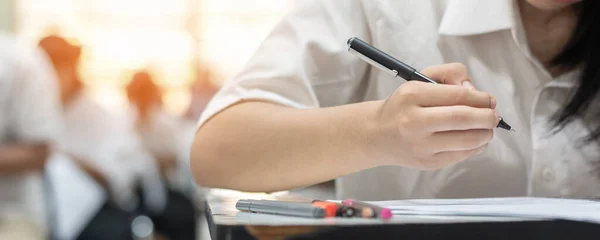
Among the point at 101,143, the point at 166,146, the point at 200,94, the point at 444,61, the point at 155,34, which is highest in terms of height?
the point at 444,61

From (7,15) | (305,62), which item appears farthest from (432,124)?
(7,15)

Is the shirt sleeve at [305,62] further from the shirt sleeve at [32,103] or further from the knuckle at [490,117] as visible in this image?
the shirt sleeve at [32,103]

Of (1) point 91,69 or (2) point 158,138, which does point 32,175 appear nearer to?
(2) point 158,138

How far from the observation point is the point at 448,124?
1.66 feet

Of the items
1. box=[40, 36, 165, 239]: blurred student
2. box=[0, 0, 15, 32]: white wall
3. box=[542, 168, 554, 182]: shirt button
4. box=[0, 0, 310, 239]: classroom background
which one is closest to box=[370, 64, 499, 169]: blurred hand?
box=[542, 168, 554, 182]: shirt button

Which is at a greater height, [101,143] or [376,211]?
[376,211]

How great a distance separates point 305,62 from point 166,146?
8.67 ft

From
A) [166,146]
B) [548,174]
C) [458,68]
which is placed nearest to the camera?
[458,68]

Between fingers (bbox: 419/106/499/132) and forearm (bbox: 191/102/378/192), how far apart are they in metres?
0.06

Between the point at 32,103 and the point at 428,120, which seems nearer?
the point at 428,120

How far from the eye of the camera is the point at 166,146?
3.29m

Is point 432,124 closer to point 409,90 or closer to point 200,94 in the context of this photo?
point 409,90

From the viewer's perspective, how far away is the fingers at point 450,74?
1.96ft

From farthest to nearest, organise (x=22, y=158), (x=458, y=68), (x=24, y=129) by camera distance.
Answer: (x=24, y=129) → (x=22, y=158) → (x=458, y=68)
